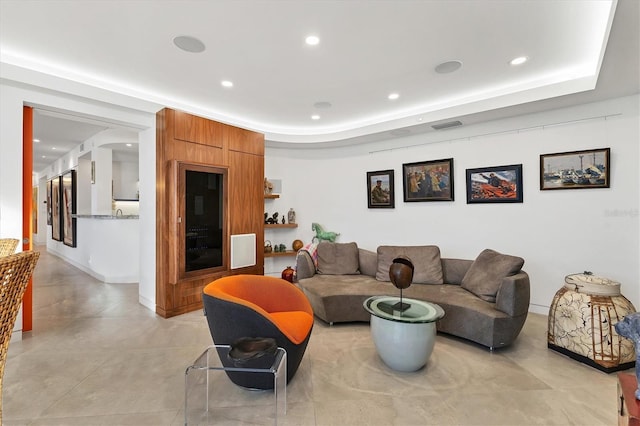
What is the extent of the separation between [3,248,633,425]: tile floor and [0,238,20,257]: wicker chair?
1137mm

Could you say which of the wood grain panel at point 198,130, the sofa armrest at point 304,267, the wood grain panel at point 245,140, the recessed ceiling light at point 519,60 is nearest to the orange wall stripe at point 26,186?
the wood grain panel at point 198,130

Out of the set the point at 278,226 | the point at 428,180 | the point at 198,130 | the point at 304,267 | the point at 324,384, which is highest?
the point at 198,130

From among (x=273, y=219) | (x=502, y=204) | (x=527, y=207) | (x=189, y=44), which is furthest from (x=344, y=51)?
(x=273, y=219)

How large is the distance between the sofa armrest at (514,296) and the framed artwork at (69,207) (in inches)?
327

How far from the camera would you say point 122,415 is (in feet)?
6.46

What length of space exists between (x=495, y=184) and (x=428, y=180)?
3.13 feet

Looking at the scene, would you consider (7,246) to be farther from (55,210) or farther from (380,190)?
(55,210)

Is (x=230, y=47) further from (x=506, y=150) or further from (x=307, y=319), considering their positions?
(x=506, y=150)

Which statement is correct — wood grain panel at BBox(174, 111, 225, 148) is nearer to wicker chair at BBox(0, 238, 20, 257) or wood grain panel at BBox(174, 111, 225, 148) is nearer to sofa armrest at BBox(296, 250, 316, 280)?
sofa armrest at BBox(296, 250, 316, 280)

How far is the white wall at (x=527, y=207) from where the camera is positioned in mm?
3391

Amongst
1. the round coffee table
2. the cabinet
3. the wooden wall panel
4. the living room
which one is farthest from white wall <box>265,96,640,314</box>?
the round coffee table

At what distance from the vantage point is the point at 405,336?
2.41 metres

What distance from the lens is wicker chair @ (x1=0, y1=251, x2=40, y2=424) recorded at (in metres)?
1.00

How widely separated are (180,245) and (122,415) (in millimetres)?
2076
